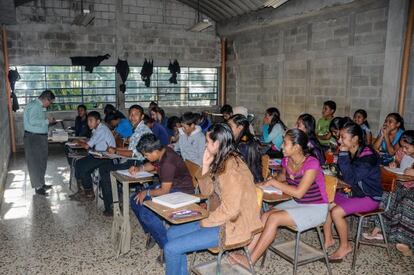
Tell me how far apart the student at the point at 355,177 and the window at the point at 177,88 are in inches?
314

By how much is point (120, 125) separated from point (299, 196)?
146 inches

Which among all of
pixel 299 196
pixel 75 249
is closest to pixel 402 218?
pixel 299 196

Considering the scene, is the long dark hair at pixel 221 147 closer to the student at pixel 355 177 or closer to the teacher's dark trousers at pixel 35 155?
the student at pixel 355 177

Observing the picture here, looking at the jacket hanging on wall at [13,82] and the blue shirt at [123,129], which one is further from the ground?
the jacket hanging on wall at [13,82]

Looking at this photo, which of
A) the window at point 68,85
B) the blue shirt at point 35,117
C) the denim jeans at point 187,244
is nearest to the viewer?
the denim jeans at point 187,244

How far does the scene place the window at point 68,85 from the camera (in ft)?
30.2

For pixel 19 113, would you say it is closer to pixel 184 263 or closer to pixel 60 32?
pixel 60 32

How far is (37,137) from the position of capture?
17.9ft

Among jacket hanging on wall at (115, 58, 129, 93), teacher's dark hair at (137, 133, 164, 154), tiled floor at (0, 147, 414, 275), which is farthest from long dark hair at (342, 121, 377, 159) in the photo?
jacket hanging on wall at (115, 58, 129, 93)

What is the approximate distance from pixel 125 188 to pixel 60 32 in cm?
733

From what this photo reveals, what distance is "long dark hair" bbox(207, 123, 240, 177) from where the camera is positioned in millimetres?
2496

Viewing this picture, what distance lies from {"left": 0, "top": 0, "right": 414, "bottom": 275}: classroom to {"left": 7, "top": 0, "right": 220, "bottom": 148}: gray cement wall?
0.03 meters

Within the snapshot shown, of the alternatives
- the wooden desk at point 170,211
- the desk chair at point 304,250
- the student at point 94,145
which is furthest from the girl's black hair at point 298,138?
the student at point 94,145

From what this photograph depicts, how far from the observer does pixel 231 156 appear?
2.52 meters
